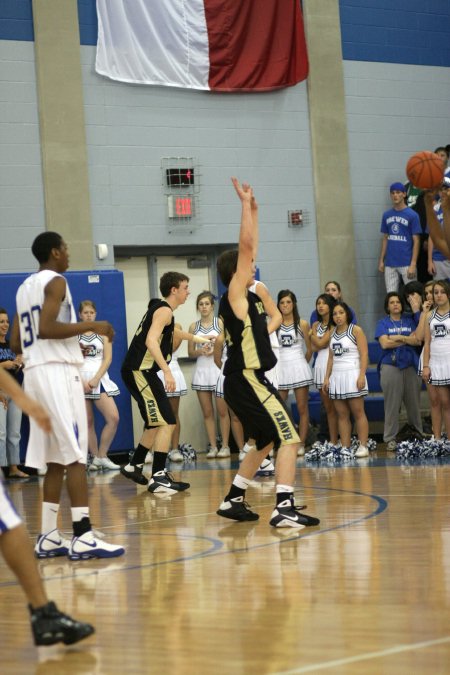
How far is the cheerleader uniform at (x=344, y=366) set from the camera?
453 inches

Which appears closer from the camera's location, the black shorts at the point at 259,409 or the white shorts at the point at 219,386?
the black shorts at the point at 259,409

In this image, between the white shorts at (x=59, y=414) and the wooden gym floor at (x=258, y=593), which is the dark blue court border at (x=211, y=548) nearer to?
the wooden gym floor at (x=258, y=593)

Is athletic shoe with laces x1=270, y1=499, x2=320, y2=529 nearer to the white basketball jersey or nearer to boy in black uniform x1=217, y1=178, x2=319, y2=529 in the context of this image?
boy in black uniform x1=217, y1=178, x2=319, y2=529

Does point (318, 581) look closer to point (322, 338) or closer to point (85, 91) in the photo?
point (322, 338)

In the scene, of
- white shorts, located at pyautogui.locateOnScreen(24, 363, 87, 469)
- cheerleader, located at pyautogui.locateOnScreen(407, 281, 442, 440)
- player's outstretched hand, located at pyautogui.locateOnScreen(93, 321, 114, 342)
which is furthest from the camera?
cheerleader, located at pyautogui.locateOnScreen(407, 281, 442, 440)

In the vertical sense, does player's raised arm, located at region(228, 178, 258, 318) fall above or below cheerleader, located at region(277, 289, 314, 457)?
above

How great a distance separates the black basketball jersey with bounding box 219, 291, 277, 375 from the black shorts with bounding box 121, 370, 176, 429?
7.64ft

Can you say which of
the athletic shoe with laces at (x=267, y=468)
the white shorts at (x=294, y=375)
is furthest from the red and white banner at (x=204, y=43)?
Answer: the athletic shoe with laces at (x=267, y=468)

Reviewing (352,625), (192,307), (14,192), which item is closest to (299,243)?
(192,307)

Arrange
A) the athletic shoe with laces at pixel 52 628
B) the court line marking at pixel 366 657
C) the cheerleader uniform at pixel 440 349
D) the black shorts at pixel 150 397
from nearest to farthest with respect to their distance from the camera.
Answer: the court line marking at pixel 366 657 < the athletic shoe with laces at pixel 52 628 < the black shorts at pixel 150 397 < the cheerleader uniform at pixel 440 349

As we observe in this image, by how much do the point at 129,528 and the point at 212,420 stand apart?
5.95m

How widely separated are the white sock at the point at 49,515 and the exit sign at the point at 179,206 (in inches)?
329

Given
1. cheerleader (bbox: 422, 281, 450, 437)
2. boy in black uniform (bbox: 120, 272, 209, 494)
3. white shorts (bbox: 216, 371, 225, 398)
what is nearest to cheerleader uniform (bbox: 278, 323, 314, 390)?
white shorts (bbox: 216, 371, 225, 398)

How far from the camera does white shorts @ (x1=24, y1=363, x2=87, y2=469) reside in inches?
223
